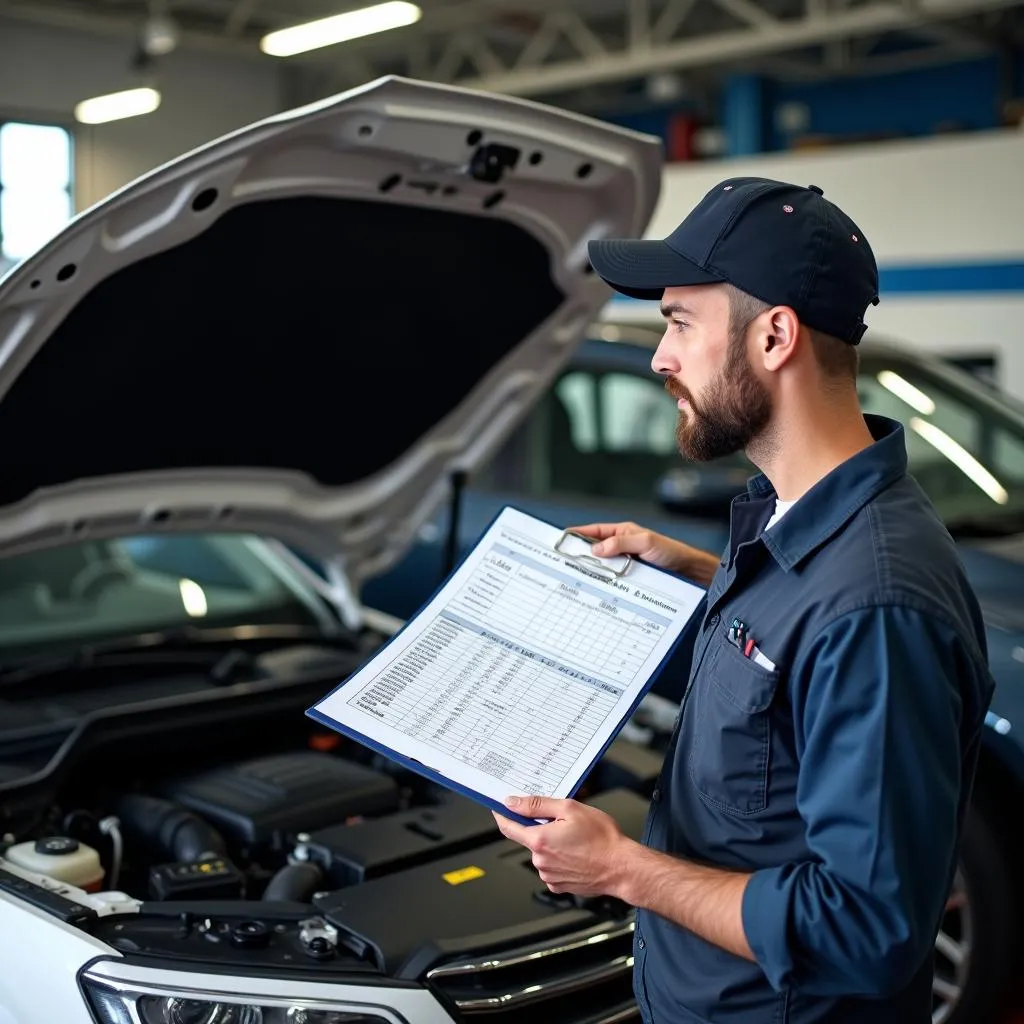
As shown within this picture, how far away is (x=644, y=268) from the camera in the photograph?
1.51m

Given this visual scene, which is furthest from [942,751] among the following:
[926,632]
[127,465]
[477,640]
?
[127,465]

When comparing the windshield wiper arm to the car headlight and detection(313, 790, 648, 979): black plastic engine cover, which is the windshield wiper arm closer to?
detection(313, 790, 648, 979): black plastic engine cover

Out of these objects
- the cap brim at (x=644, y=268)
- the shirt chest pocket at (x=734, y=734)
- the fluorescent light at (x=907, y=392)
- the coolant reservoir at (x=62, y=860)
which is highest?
the cap brim at (x=644, y=268)

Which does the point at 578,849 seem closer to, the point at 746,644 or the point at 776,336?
the point at 746,644

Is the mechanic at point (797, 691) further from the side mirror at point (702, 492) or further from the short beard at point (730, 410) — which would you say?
the side mirror at point (702, 492)

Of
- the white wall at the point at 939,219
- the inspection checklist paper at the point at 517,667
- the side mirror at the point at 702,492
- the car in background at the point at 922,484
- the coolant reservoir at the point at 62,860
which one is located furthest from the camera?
the white wall at the point at 939,219

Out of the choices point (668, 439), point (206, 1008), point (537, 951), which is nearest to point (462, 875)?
point (537, 951)

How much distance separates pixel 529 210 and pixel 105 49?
42.4 ft

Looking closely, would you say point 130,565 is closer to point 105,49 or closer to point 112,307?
point 112,307

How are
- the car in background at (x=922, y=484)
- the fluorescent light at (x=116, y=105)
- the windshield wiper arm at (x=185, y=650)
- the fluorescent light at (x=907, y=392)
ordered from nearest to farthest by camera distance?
1. the windshield wiper arm at (x=185, y=650)
2. the car in background at (x=922, y=484)
3. the fluorescent light at (x=907, y=392)
4. the fluorescent light at (x=116, y=105)

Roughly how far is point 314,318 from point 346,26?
30.3 feet

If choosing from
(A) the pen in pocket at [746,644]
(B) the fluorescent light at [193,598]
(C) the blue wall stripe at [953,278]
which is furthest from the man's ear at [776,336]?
(C) the blue wall stripe at [953,278]

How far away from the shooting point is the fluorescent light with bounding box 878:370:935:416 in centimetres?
420

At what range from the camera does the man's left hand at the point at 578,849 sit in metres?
1.42
